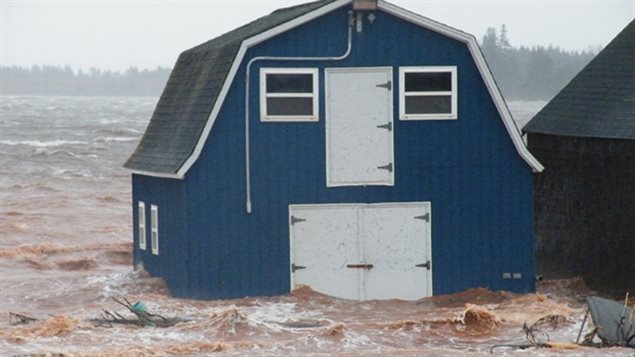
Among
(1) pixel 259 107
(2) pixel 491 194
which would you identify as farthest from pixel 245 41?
(2) pixel 491 194

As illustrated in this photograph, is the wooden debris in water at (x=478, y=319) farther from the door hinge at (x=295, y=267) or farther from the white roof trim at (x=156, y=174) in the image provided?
the white roof trim at (x=156, y=174)

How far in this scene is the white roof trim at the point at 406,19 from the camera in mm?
24234

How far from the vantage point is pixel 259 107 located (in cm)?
2453

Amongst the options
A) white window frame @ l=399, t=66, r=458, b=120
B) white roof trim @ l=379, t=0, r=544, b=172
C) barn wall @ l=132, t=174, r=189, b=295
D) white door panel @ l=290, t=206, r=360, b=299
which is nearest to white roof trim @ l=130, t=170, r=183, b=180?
barn wall @ l=132, t=174, r=189, b=295

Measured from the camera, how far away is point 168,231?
2550 cm

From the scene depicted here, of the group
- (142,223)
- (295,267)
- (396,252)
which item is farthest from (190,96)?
(396,252)

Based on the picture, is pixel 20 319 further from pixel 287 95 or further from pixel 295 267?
pixel 287 95

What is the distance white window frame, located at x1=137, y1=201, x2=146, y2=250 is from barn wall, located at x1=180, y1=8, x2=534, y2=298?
3075mm

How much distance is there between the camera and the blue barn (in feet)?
80.3

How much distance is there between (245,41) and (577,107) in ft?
22.9

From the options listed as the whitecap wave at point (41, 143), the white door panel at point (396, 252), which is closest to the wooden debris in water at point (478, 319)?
the white door panel at point (396, 252)

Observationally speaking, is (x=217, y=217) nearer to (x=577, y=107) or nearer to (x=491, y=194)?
(x=491, y=194)

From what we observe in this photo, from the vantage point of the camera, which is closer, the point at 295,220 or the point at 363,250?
the point at 295,220

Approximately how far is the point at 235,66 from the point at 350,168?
7.69ft
